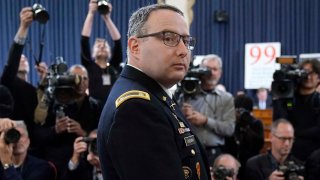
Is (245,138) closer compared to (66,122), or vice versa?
(66,122)

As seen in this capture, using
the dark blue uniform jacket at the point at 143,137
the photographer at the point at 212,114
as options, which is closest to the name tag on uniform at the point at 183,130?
the dark blue uniform jacket at the point at 143,137

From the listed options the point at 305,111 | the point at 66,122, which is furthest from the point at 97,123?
the point at 305,111

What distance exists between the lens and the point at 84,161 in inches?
111

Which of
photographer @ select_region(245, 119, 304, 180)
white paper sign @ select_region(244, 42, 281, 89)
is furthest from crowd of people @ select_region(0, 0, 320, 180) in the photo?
white paper sign @ select_region(244, 42, 281, 89)

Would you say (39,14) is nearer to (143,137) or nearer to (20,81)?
(20,81)

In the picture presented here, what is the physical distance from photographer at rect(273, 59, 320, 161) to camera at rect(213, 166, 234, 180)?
0.69m

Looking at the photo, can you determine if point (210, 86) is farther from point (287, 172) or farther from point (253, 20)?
point (253, 20)

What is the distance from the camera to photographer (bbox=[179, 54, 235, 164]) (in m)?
2.98

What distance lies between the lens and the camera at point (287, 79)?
3.06 meters

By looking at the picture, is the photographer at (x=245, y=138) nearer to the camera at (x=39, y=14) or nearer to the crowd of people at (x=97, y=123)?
the crowd of people at (x=97, y=123)

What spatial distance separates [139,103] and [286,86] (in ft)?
7.07

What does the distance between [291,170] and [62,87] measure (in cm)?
132

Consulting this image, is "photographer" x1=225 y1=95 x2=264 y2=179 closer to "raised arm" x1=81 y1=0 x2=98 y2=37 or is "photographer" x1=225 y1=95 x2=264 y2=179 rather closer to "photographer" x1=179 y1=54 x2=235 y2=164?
"photographer" x1=179 y1=54 x2=235 y2=164

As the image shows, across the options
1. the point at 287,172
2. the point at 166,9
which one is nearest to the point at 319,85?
the point at 287,172
